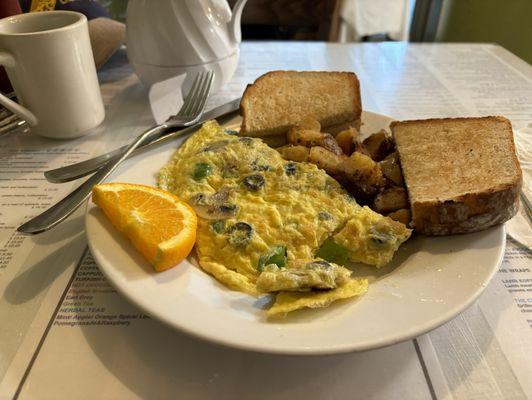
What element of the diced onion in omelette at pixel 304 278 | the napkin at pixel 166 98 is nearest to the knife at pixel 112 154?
the napkin at pixel 166 98

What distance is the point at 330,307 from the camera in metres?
0.92

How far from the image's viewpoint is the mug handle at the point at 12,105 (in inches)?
60.2

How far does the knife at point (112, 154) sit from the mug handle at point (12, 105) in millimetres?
377

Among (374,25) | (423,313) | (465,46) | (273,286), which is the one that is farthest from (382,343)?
(374,25)

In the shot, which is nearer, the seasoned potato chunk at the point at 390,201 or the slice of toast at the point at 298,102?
the seasoned potato chunk at the point at 390,201

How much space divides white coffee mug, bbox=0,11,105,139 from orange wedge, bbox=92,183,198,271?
762 millimetres

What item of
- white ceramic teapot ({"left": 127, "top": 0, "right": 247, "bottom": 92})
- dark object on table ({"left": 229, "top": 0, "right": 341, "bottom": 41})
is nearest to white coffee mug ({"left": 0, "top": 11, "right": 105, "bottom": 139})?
white ceramic teapot ({"left": 127, "top": 0, "right": 247, "bottom": 92})

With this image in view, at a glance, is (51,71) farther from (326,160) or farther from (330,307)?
(330,307)

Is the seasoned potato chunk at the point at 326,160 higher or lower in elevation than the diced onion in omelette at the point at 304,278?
lower

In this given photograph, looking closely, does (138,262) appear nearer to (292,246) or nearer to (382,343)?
(292,246)

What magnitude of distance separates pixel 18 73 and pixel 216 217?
1.06 metres

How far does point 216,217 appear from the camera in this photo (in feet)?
3.86

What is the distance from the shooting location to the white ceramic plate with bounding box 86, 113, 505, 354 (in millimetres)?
805

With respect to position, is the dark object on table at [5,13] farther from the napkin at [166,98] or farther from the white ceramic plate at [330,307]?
the white ceramic plate at [330,307]
